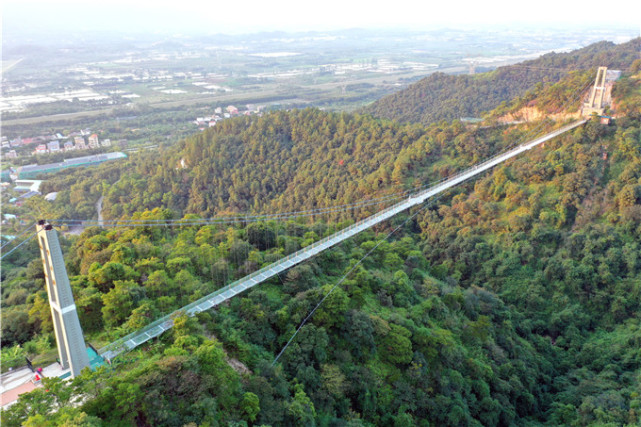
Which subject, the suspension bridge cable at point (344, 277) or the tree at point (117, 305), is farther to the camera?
the suspension bridge cable at point (344, 277)

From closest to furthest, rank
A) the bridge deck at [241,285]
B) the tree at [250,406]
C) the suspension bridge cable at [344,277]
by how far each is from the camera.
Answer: the tree at [250,406] → the bridge deck at [241,285] → the suspension bridge cable at [344,277]

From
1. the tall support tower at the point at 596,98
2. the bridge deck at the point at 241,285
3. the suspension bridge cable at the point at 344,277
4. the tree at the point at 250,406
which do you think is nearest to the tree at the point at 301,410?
the tree at the point at 250,406

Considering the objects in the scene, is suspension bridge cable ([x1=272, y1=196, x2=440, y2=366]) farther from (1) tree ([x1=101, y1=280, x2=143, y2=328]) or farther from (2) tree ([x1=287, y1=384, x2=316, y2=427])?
(1) tree ([x1=101, y1=280, x2=143, y2=328])

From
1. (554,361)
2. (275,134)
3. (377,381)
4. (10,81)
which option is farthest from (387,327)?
(10,81)

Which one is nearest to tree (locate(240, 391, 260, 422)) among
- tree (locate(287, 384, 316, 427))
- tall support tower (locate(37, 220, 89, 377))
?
tree (locate(287, 384, 316, 427))

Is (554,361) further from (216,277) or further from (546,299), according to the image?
(216,277)

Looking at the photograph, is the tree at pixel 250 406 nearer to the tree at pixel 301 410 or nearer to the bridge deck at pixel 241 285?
the tree at pixel 301 410
